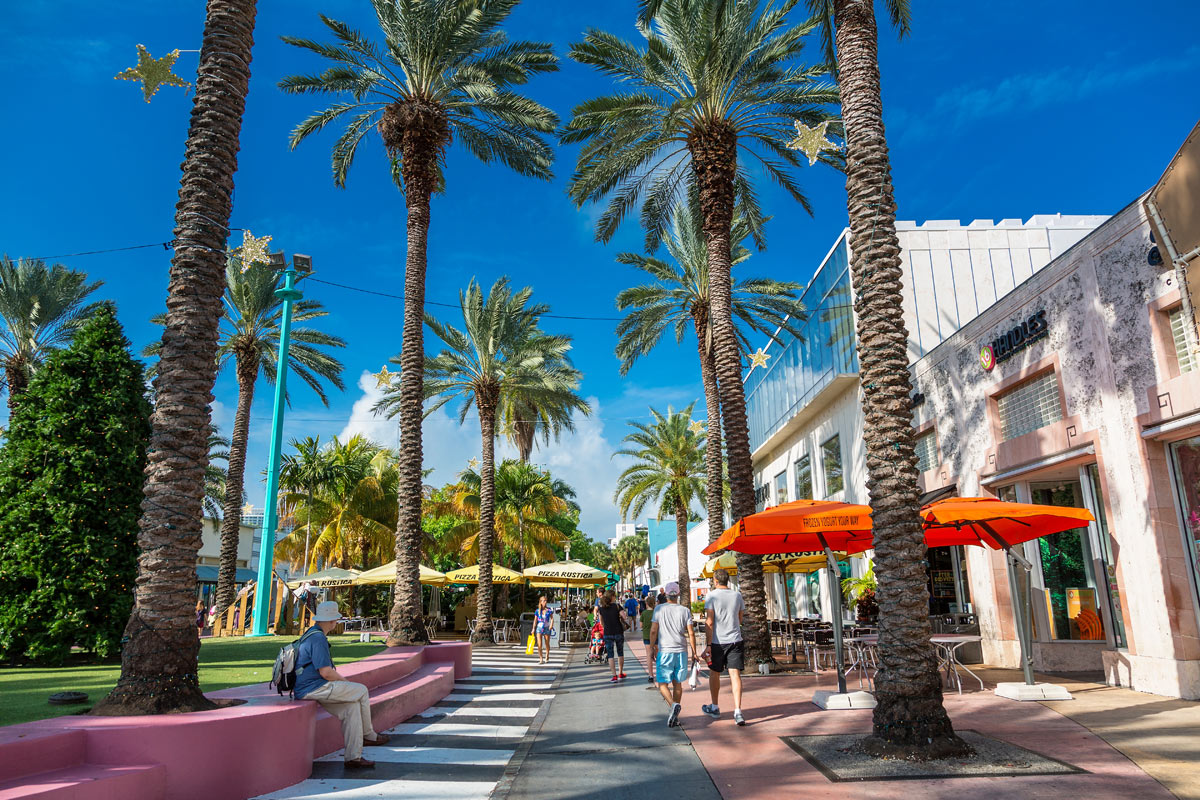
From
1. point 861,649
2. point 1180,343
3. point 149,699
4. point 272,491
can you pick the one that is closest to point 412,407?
point 272,491

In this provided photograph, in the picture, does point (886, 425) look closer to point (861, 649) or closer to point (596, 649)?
point (861, 649)

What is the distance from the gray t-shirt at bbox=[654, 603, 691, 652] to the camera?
9742 millimetres

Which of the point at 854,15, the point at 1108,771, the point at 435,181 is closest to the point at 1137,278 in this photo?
the point at 854,15

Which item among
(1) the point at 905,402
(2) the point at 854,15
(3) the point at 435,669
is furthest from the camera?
(3) the point at 435,669

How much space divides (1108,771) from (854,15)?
8.23m

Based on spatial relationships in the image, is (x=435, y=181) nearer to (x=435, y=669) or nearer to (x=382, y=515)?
(x=435, y=669)

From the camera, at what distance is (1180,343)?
990 centimetres

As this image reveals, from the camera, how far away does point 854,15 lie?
9102 mm

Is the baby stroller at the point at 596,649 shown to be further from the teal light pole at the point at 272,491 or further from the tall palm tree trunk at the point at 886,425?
the tall palm tree trunk at the point at 886,425

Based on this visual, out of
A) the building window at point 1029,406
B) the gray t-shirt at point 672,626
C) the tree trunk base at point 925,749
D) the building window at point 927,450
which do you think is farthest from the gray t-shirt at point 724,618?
the building window at point 927,450

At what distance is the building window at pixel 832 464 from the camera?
975 inches

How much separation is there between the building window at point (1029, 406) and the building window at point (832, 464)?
32.5 feet

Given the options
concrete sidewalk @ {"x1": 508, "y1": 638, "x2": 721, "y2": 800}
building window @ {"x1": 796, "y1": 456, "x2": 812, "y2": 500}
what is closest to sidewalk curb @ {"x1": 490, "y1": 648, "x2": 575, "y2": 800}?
concrete sidewalk @ {"x1": 508, "y1": 638, "x2": 721, "y2": 800}

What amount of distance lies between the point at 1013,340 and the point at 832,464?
1231 centimetres
